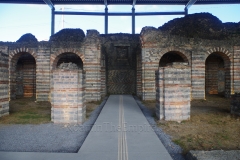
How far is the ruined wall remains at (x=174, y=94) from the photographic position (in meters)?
5.82

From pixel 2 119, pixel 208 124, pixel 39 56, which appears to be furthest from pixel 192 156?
pixel 39 56

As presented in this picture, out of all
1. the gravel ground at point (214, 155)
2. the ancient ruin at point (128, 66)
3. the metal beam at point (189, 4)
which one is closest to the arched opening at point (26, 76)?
Result: the ancient ruin at point (128, 66)

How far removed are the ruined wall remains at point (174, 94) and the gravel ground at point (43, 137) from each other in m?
2.44

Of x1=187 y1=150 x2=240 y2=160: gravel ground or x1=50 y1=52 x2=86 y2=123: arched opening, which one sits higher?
x1=50 y1=52 x2=86 y2=123: arched opening

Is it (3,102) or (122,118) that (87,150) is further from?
(3,102)

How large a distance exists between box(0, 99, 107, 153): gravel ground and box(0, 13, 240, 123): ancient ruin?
0.66 m

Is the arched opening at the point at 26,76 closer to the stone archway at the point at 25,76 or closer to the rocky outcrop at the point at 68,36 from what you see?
the stone archway at the point at 25,76

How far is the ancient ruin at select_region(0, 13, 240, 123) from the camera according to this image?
5801 mm

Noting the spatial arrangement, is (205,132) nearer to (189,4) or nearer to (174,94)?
(174,94)

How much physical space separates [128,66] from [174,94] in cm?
946

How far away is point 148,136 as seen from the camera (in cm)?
425

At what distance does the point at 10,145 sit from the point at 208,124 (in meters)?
5.14

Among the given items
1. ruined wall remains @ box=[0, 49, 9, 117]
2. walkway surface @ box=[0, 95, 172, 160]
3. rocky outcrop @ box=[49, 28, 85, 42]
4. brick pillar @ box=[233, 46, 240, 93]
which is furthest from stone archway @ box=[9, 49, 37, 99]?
brick pillar @ box=[233, 46, 240, 93]

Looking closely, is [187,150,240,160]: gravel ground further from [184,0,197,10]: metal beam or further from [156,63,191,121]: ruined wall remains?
[184,0,197,10]: metal beam
